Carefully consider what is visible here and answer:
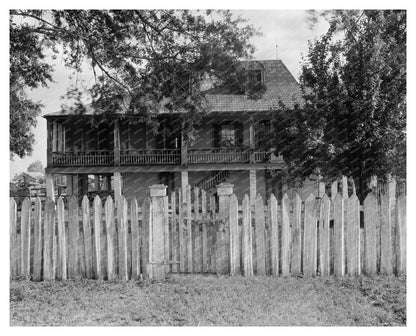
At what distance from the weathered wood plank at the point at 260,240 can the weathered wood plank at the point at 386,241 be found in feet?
5.52

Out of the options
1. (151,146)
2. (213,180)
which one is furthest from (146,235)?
(151,146)

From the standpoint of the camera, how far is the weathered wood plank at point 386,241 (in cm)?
577

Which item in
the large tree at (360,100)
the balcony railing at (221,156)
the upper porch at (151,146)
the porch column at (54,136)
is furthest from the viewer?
the porch column at (54,136)

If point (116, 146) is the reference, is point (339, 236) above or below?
below

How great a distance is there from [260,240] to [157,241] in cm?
147

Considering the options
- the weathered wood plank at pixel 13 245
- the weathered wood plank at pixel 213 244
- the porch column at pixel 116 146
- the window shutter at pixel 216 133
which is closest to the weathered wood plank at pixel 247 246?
the weathered wood plank at pixel 213 244

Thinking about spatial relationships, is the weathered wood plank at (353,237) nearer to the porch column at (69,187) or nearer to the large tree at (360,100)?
the large tree at (360,100)

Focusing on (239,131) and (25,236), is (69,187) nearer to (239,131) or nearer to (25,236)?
(239,131)

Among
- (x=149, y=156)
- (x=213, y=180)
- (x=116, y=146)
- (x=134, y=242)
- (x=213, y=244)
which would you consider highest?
(x=116, y=146)

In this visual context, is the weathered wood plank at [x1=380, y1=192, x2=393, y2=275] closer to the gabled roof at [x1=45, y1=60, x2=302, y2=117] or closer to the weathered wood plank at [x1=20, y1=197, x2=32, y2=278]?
the weathered wood plank at [x1=20, y1=197, x2=32, y2=278]

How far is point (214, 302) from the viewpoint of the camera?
15.6 ft

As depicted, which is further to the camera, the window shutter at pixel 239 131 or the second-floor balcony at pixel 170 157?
the window shutter at pixel 239 131

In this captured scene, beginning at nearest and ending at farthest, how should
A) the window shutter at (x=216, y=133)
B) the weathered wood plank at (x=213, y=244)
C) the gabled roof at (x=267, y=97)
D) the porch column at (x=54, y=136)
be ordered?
the weathered wood plank at (x=213, y=244)
the gabled roof at (x=267, y=97)
the porch column at (x=54, y=136)
the window shutter at (x=216, y=133)

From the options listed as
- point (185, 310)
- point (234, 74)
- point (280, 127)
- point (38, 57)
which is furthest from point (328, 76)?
point (185, 310)
